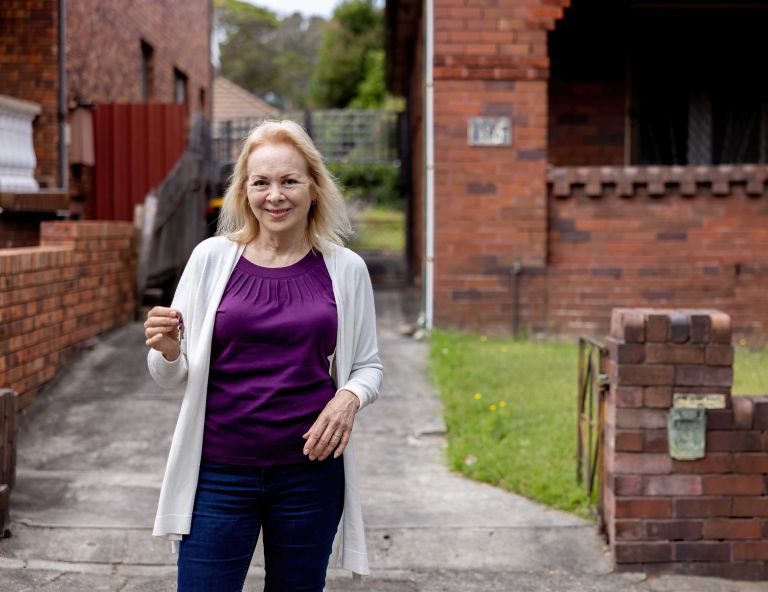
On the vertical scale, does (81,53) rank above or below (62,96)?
above

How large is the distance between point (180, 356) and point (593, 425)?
3.02 m

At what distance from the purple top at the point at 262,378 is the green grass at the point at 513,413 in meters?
2.81

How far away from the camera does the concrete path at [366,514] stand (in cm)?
457

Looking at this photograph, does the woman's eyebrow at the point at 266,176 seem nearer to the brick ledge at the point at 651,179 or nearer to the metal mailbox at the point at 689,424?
the metal mailbox at the point at 689,424

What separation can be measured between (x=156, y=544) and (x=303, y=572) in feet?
7.24

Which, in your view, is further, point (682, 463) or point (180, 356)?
point (682, 463)

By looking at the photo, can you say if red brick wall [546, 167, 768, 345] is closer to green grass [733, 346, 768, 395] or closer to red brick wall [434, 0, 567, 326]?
red brick wall [434, 0, 567, 326]

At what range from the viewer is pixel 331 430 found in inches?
112

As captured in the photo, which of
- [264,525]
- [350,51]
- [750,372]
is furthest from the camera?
[350,51]

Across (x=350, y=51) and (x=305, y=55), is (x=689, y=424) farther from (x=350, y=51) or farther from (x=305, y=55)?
(x=305, y=55)

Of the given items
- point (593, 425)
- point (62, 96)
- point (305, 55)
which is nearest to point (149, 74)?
point (62, 96)

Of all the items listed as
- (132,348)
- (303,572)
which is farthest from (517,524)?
(132,348)

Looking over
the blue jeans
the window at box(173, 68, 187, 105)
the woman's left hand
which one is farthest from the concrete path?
the window at box(173, 68, 187, 105)

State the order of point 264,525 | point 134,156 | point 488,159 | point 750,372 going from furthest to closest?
point 134,156
point 488,159
point 750,372
point 264,525
